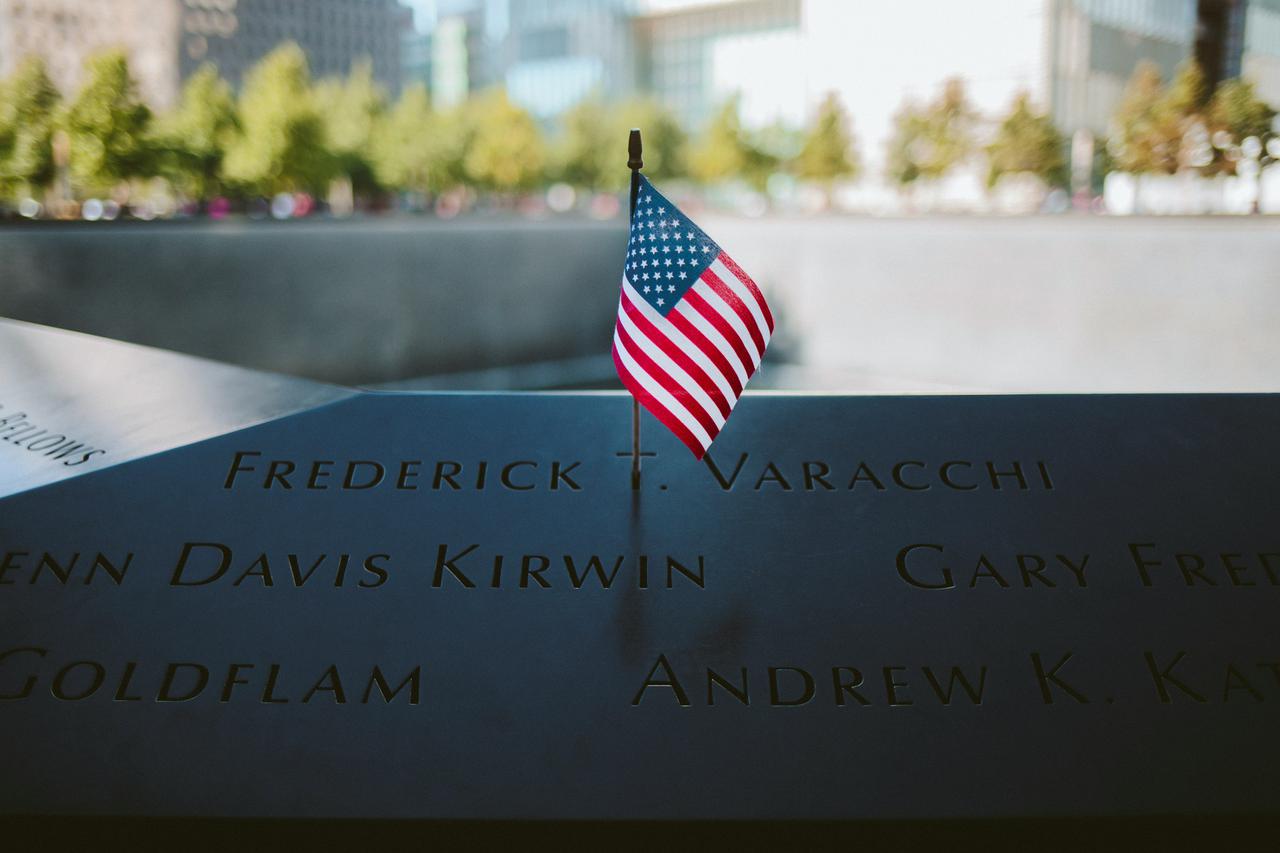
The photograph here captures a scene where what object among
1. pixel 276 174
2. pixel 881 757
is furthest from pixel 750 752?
pixel 276 174

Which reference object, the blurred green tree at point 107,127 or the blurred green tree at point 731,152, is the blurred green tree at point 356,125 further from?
the blurred green tree at point 107,127

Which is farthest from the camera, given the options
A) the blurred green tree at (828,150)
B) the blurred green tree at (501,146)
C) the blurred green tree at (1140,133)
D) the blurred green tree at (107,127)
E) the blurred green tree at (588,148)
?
the blurred green tree at (588,148)

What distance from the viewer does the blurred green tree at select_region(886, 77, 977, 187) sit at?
43.8m

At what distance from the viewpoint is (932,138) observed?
4438cm

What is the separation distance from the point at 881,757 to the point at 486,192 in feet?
186

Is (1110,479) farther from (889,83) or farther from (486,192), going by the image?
(889,83)

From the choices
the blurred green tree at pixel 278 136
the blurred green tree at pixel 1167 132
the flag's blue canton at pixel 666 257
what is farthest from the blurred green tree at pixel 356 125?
the flag's blue canton at pixel 666 257

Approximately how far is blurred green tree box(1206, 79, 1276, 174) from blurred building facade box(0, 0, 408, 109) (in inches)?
1995

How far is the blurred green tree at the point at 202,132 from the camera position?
110 feet

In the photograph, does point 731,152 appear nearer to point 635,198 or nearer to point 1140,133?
point 1140,133

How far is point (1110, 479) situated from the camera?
15.7 feet

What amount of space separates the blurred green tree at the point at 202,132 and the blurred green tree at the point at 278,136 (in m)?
0.56

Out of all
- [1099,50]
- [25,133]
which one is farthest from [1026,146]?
[25,133]

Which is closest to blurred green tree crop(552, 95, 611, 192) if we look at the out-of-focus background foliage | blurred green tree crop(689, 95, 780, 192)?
the out-of-focus background foliage
